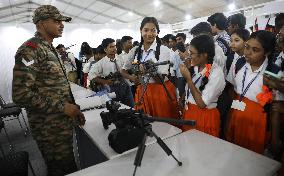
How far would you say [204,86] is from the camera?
2.00m

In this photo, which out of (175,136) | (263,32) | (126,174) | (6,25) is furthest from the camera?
(6,25)

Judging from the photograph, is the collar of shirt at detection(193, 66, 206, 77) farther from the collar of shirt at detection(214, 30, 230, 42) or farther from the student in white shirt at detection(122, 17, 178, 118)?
the collar of shirt at detection(214, 30, 230, 42)

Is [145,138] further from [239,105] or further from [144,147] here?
[239,105]

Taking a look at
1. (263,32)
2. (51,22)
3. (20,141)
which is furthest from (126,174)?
(20,141)

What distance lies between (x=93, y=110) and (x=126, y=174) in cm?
150

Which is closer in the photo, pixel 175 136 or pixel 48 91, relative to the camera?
pixel 175 136

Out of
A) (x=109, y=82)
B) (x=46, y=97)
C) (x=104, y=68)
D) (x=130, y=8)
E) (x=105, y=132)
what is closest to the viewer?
(x=105, y=132)

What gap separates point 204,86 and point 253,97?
40 centimetres

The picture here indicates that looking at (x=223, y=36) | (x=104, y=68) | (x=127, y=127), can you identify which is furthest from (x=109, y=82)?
(x=127, y=127)

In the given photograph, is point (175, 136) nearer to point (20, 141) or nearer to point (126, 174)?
point (126, 174)

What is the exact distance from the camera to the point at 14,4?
1297 cm

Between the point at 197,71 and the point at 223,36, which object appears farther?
the point at 223,36

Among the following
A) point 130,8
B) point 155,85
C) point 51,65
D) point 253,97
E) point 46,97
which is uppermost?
point 130,8

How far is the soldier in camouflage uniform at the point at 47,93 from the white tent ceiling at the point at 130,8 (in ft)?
37.0
